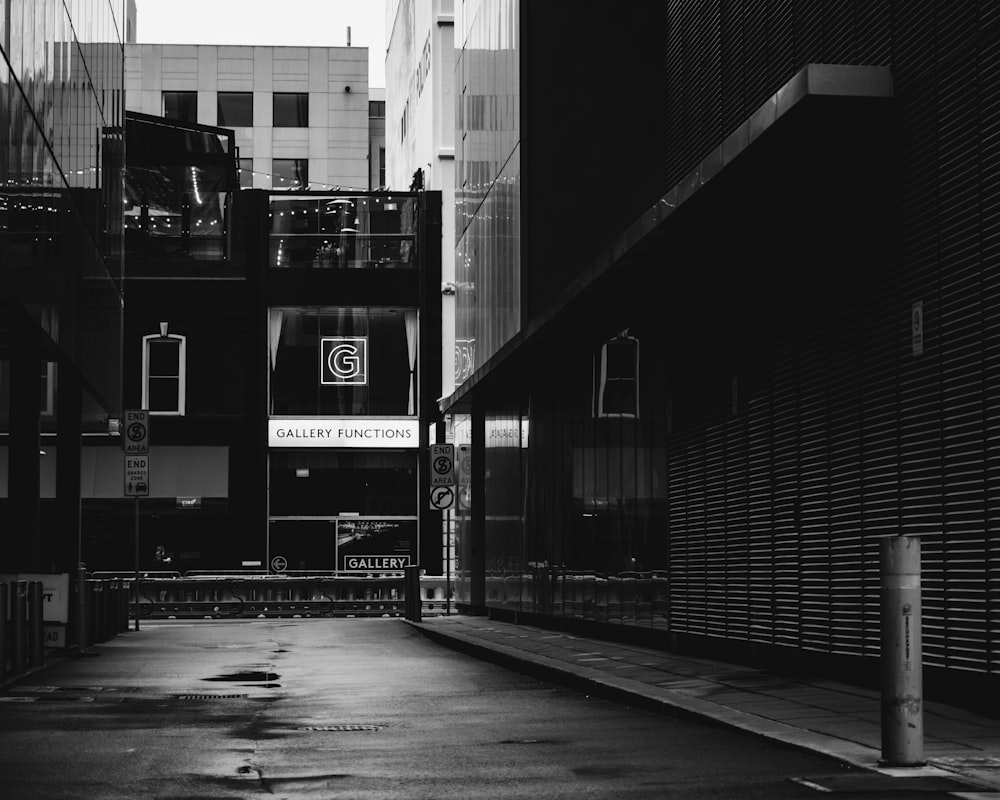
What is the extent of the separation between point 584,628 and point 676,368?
19.7 ft

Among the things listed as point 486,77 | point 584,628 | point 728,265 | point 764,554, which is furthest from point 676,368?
point 486,77

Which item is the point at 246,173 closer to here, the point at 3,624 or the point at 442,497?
the point at 442,497

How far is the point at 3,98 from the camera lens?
1852 centimetres

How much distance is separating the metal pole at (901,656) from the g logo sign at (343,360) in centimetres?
4184

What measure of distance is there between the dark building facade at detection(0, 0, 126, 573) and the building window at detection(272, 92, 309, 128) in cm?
3893

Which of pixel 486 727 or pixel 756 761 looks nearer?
pixel 756 761

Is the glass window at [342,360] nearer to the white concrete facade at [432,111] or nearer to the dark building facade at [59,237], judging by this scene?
the white concrete facade at [432,111]

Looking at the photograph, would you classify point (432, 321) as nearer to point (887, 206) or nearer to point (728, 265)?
point (728, 265)

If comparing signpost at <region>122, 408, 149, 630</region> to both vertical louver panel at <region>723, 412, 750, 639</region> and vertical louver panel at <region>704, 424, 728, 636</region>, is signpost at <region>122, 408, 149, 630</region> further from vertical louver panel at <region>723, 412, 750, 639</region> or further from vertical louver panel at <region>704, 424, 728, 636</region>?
vertical louver panel at <region>723, 412, 750, 639</region>

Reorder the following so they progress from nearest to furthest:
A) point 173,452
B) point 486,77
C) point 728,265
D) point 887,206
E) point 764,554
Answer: point 887,206 < point 764,554 < point 728,265 < point 486,77 < point 173,452

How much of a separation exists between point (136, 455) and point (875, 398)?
19.0m

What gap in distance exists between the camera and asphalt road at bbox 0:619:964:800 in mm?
8711

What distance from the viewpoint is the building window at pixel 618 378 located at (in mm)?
21562

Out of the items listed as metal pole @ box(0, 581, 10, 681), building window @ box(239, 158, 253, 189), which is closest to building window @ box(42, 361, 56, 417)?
metal pole @ box(0, 581, 10, 681)
